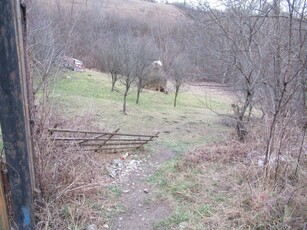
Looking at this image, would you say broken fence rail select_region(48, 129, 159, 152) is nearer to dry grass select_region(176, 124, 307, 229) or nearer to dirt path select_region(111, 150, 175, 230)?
dirt path select_region(111, 150, 175, 230)

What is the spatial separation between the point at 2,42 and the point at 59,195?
67.2 inches

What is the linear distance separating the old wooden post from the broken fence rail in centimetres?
139

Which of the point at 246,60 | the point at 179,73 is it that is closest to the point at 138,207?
the point at 246,60

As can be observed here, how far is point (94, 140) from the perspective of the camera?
15.0 ft

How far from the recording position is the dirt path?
2854 mm

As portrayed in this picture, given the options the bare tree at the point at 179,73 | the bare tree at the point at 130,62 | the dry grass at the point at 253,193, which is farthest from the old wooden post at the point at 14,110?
the bare tree at the point at 179,73

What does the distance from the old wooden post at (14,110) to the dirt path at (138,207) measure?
121cm

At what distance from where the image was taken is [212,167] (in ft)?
13.8

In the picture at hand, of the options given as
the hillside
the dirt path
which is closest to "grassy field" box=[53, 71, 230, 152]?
the dirt path

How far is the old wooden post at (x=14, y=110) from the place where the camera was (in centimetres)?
163

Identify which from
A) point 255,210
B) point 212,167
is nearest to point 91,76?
point 212,167

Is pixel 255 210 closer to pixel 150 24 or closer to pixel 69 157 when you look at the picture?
pixel 69 157

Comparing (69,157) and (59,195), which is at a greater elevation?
(69,157)

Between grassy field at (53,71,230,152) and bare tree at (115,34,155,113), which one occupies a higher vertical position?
bare tree at (115,34,155,113)
